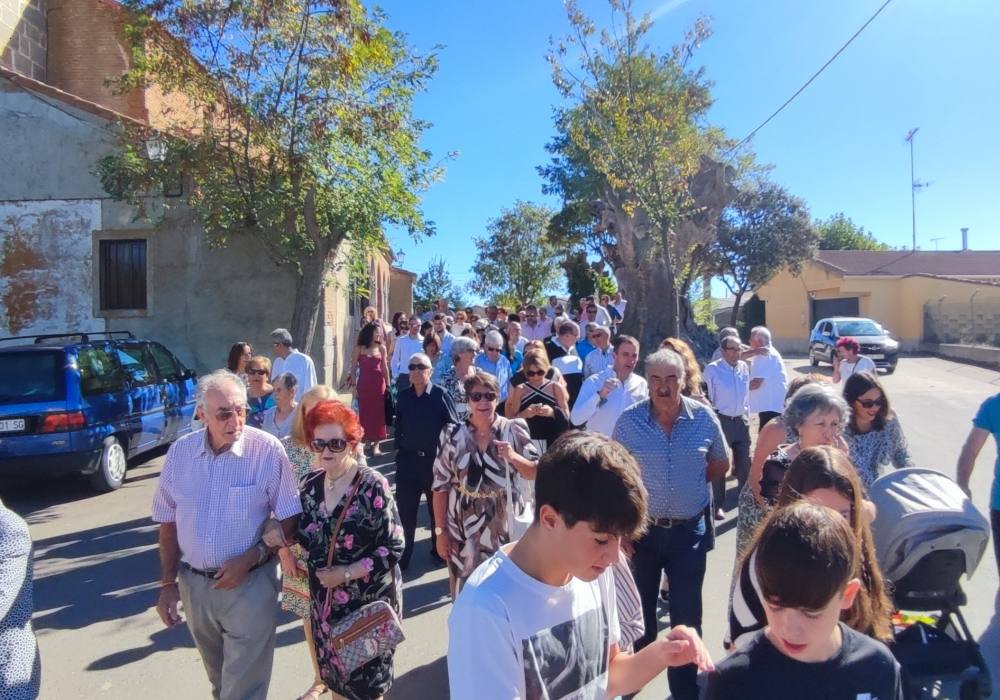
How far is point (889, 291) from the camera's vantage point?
35031mm

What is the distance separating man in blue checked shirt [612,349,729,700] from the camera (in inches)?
143

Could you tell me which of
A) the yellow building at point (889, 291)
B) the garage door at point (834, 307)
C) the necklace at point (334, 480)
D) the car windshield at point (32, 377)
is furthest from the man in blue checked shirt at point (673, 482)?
the garage door at point (834, 307)

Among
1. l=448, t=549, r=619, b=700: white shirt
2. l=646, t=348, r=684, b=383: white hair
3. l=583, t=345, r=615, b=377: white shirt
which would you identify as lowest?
l=448, t=549, r=619, b=700: white shirt

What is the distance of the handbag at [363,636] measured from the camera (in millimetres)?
3107

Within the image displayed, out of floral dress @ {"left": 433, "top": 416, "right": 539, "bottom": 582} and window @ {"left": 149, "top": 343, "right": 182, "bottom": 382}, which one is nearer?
floral dress @ {"left": 433, "top": 416, "right": 539, "bottom": 582}

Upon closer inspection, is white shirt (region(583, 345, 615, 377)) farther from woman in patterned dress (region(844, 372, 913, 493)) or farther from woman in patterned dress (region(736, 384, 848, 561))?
woman in patterned dress (region(736, 384, 848, 561))

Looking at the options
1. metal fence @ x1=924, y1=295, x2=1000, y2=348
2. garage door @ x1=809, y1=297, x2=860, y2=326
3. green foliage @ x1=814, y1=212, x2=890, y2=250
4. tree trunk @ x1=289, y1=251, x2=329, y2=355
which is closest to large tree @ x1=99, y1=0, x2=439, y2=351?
tree trunk @ x1=289, y1=251, x2=329, y2=355

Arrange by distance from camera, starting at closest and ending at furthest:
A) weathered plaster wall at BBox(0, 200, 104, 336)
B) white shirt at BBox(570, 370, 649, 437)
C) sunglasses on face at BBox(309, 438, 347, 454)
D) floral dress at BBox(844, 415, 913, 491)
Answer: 1. sunglasses on face at BBox(309, 438, 347, 454)
2. floral dress at BBox(844, 415, 913, 491)
3. white shirt at BBox(570, 370, 649, 437)
4. weathered plaster wall at BBox(0, 200, 104, 336)

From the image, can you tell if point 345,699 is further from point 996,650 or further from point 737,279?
point 737,279

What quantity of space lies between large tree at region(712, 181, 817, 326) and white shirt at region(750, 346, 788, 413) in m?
28.9

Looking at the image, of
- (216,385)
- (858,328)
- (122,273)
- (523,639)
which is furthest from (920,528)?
(858,328)

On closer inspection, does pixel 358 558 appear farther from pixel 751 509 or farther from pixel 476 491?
pixel 751 509

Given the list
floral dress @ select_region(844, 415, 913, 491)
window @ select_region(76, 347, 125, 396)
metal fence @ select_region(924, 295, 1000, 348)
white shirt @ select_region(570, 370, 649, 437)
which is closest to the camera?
floral dress @ select_region(844, 415, 913, 491)

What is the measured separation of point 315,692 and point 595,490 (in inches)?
115
